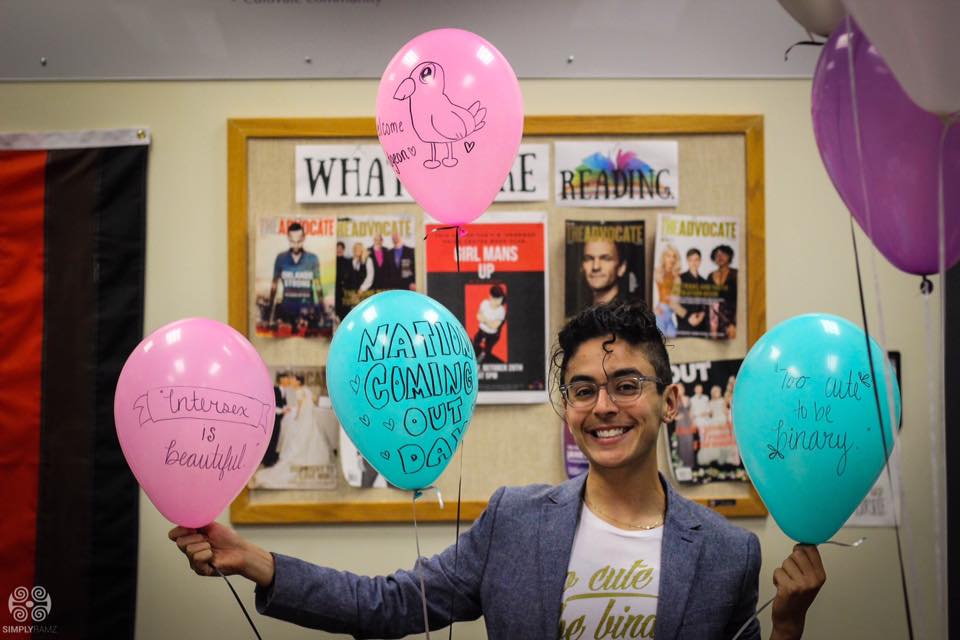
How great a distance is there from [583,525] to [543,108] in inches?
45.6

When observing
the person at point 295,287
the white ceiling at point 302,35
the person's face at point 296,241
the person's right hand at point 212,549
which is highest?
the white ceiling at point 302,35

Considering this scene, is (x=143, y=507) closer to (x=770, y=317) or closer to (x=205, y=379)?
(x=205, y=379)

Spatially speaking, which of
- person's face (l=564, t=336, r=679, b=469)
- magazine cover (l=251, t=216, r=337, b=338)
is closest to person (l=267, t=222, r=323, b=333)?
magazine cover (l=251, t=216, r=337, b=338)

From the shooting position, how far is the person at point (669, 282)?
210 centimetres

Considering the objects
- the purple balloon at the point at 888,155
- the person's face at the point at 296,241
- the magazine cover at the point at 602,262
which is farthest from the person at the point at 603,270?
the purple balloon at the point at 888,155

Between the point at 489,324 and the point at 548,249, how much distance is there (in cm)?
26

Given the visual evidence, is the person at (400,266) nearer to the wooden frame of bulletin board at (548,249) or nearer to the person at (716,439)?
the wooden frame of bulletin board at (548,249)

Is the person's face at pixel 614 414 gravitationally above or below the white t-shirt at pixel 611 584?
above

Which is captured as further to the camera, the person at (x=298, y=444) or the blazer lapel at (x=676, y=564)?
the person at (x=298, y=444)

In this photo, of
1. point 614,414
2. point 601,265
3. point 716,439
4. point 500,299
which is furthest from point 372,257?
point 716,439

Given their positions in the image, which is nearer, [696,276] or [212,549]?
[212,549]

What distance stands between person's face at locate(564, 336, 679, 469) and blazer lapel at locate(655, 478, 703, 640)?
0.13 meters

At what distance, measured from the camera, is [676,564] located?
1411 mm

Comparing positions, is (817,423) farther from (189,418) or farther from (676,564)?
(189,418)
